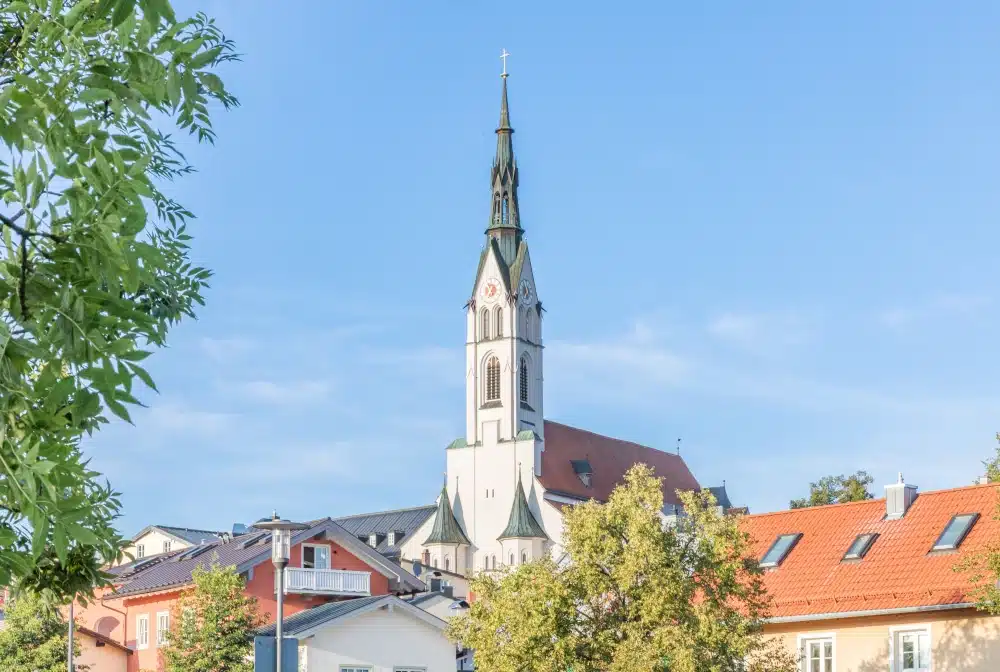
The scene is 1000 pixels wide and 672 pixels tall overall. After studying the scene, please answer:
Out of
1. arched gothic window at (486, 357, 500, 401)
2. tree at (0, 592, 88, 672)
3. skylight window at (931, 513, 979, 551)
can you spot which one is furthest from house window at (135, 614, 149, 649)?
arched gothic window at (486, 357, 500, 401)

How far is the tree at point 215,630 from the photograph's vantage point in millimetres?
45062

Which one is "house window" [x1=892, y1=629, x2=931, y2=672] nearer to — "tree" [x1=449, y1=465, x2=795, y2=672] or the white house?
"tree" [x1=449, y1=465, x2=795, y2=672]

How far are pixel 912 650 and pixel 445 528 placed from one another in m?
92.3

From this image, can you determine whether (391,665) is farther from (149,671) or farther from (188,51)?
(188,51)

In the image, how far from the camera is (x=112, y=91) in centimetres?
792

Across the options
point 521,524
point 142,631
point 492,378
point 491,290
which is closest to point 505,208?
point 491,290

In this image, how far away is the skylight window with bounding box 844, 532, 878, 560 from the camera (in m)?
41.5

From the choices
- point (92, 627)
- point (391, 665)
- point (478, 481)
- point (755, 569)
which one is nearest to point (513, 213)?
point (478, 481)

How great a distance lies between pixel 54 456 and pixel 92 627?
55339 mm

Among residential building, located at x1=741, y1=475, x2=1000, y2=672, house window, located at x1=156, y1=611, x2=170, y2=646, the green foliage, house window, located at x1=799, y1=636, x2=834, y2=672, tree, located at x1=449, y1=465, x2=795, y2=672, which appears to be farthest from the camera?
house window, located at x1=156, y1=611, x2=170, y2=646

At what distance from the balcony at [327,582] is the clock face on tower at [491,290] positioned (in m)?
86.8

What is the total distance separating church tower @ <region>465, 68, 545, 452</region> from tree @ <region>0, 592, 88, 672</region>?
85795 millimetres

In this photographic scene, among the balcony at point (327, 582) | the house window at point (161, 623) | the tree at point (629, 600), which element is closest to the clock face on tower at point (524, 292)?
the house window at point (161, 623)

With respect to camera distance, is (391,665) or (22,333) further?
(391,665)
